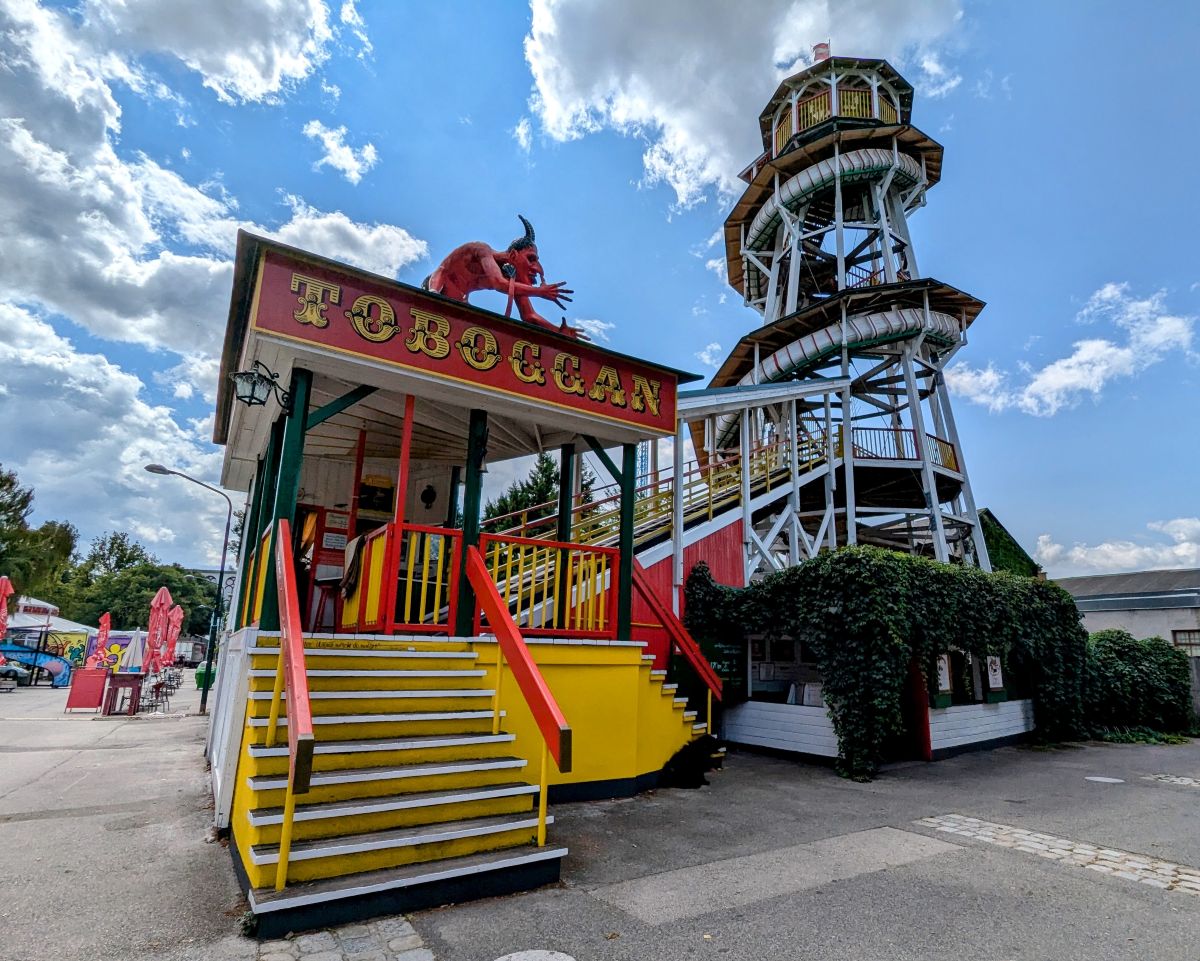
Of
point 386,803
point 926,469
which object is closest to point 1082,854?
point 386,803

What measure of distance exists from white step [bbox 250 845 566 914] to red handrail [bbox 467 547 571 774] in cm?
58

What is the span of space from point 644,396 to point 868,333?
1232cm

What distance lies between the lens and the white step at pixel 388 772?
141 inches

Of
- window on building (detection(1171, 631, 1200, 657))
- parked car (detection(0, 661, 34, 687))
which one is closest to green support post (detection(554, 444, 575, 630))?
window on building (detection(1171, 631, 1200, 657))

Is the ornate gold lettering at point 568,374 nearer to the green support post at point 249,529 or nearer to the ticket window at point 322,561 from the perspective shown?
the ticket window at point 322,561

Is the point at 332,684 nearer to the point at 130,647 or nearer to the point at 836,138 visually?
the point at 130,647

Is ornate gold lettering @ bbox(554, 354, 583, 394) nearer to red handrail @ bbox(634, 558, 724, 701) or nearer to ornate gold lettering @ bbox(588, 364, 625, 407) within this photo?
ornate gold lettering @ bbox(588, 364, 625, 407)

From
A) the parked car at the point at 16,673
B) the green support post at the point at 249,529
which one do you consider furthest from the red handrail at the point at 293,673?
the parked car at the point at 16,673

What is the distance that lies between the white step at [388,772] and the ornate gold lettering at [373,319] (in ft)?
11.2

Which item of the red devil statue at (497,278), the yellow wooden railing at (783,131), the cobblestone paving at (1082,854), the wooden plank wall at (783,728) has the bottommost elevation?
the cobblestone paving at (1082,854)

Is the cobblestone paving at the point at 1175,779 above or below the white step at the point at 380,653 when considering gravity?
below

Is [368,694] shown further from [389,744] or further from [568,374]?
[568,374]

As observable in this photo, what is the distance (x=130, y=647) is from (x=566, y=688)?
16.9m

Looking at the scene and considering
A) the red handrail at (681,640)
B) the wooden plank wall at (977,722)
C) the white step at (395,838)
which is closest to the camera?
the white step at (395,838)
